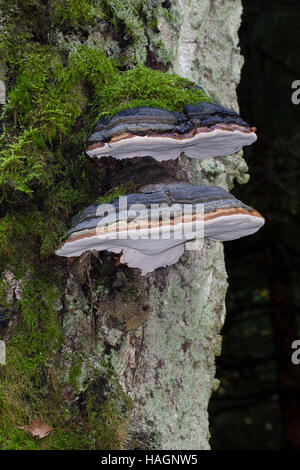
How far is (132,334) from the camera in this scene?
232cm

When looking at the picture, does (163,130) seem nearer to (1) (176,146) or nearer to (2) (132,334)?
(1) (176,146)

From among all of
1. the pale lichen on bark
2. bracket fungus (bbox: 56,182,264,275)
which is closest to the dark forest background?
the pale lichen on bark

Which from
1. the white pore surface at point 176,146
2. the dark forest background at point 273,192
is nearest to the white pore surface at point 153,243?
the white pore surface at point 176,146

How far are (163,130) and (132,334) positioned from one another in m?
1.07

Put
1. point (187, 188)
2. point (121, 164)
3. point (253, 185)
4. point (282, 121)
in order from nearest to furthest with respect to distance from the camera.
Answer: point (187, 188) < point (121, 164) < point (253, 185) < point (282, 121)

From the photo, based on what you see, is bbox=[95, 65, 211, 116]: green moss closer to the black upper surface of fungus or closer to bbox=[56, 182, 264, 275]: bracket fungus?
the black upper surface of fungus

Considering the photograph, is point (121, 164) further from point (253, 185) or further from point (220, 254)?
point (253, 185)

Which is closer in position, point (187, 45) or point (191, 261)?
point (191, 261)

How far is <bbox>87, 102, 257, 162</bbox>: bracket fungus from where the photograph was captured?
1.96 metres

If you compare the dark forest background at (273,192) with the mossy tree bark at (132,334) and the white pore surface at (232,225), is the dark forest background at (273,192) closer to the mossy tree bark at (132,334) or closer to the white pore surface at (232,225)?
the mossy tree bark at (132,334)

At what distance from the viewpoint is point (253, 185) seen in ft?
29.2

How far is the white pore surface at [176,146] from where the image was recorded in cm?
198
